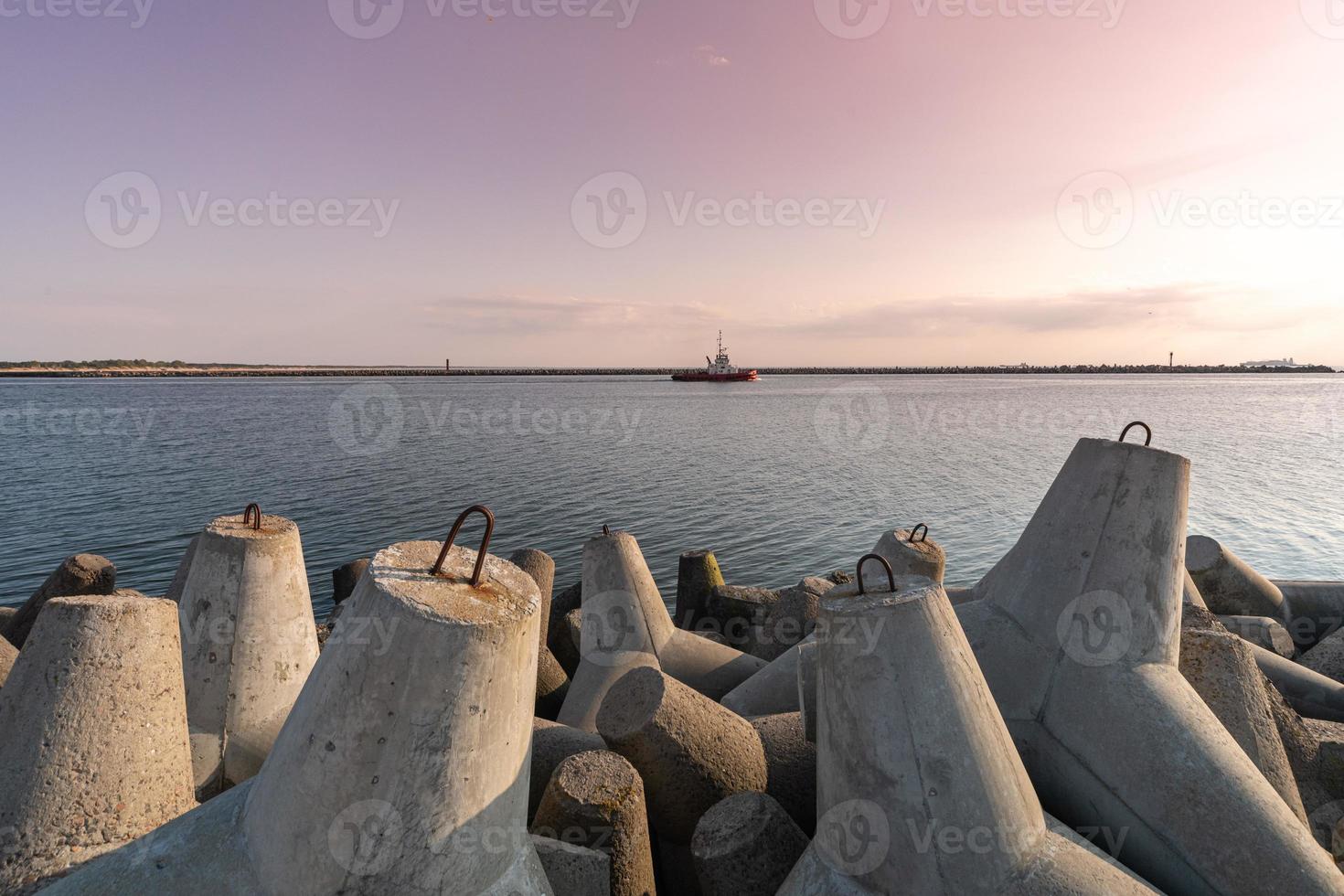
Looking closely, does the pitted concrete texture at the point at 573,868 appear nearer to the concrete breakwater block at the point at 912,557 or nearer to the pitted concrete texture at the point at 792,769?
the pitted concrete texture at the point at 792,769

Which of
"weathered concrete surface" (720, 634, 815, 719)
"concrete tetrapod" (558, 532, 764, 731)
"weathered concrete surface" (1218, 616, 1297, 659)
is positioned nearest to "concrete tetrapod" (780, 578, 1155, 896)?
"weathered concrete surface" (720, 634, 815, 719)

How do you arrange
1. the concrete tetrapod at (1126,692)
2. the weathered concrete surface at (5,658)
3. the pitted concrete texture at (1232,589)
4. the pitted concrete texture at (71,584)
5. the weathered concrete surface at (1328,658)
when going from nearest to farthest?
1. the concrete tetrapod at (1126,692)
2. the weathered concrete surface at (5,658)
3. the weathered concrete surface at (1328,658)
4. the pitted concrete texture at (71,584)
5. the pitted concrete texture at (1232,589)

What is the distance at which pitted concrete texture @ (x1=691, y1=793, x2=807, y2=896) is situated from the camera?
3.22 meters

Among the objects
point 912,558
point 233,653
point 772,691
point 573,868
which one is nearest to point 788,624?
point 912,558

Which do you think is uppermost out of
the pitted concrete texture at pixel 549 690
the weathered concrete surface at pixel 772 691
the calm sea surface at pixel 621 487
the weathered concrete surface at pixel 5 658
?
the weathered concrete surface at pixel 5 658

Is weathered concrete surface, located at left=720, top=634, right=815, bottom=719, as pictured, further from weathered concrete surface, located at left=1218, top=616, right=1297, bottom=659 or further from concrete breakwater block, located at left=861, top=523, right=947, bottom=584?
weathered concrete surface, located at left=1218, top=616, right=1297, bottom=659

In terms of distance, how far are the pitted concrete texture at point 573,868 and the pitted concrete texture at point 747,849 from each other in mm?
493

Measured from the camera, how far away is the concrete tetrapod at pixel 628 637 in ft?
20.4

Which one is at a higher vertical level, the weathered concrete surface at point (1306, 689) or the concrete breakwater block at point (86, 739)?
the concrete breakwater block at point (86, 739)

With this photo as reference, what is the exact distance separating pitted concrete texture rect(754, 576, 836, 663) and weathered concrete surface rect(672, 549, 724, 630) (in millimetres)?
1755

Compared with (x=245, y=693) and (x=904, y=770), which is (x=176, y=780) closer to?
(x=245, y=693)

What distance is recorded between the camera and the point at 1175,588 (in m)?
4.01

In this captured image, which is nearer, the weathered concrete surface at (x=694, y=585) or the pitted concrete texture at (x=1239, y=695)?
the pitted concrete texture at (x=1239, y=695)

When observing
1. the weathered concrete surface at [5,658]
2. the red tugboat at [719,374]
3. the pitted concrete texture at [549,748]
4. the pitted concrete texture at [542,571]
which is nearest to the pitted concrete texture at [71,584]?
the weathered concrete surface at [5,658]
